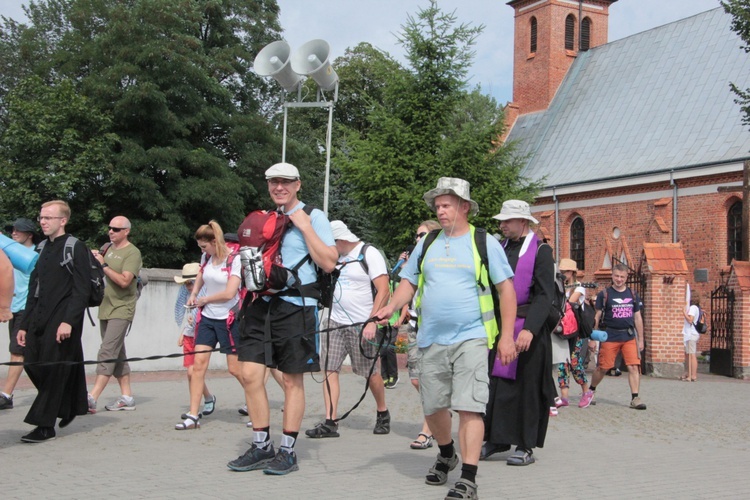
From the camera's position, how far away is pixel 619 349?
479 inches

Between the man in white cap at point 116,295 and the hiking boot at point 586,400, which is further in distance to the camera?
the hiking boot at point 586,400

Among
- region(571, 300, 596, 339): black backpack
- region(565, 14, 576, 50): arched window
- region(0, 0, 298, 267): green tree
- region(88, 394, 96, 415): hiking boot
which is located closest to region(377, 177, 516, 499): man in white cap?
region(88, 394, 96, 415): hiking boot

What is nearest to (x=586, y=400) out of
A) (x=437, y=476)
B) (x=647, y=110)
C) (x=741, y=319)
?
(x=437, y=476)

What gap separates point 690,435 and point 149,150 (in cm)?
2935

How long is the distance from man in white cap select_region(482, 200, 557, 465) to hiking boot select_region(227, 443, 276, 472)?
1.82 meters

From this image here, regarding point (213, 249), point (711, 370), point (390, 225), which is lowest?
point (711, 370)

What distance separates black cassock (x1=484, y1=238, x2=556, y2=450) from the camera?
705cm

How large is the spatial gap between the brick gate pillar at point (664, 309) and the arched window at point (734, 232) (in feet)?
54.1

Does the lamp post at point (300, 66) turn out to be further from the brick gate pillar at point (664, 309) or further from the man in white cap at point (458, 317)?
the man in white cap at point (458, 317)

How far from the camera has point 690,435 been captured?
9156 mm

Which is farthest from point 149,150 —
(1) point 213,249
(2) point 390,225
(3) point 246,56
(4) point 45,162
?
(1) point 213,249

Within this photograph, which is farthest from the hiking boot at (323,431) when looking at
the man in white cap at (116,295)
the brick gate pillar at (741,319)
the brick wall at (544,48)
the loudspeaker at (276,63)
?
the brick wall at (544,48)

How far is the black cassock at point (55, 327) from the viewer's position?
25.0 ft

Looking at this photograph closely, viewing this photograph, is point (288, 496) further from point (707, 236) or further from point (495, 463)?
point (707, 236)
